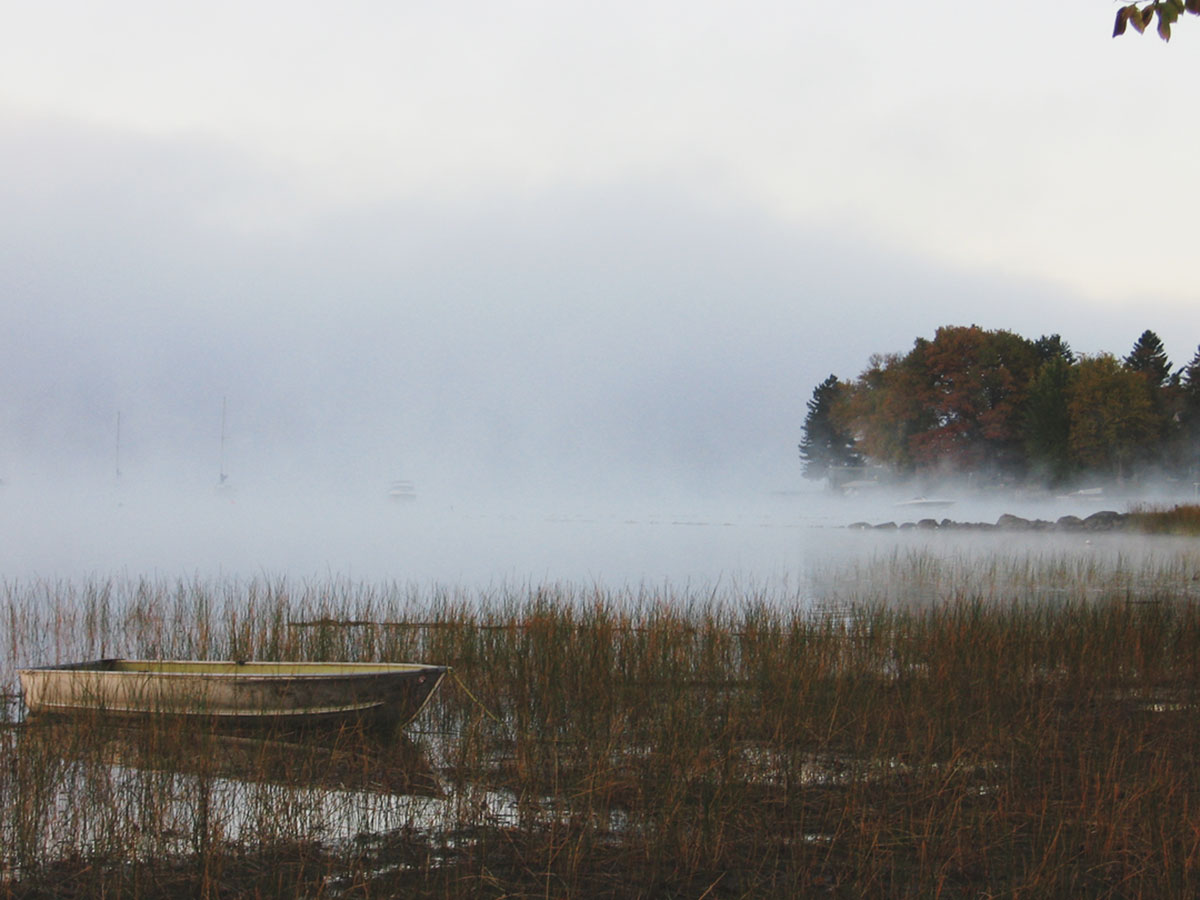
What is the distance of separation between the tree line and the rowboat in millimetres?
60599

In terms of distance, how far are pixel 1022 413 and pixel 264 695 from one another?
67251mm

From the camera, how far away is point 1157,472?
6869 centimetres

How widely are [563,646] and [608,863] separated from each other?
4.95 meters

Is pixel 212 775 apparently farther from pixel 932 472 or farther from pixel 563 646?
pixel 932 472

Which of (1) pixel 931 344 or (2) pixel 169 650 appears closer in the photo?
(2) pixel 169 650

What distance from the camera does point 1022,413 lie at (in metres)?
69.0

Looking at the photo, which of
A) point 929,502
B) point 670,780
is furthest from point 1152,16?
point 929,502

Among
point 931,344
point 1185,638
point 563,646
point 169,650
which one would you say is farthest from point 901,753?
point 931,344

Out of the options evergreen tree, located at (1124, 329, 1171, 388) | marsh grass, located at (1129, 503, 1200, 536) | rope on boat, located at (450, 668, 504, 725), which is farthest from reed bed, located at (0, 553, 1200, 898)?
evergreen tree, located at (1124, 329, 1171, 388)

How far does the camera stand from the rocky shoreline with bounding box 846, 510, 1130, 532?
43781 mm

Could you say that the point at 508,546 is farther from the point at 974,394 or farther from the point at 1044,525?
the point at 974,394

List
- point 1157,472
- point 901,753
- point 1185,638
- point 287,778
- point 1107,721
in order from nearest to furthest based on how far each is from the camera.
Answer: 1. point 287,778
2. point 901,753
3. point 1107,721
4. point 1185,638
5. point 1157,472

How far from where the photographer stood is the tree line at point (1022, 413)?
62.8 metres

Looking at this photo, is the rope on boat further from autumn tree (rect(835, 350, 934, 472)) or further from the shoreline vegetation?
autumn tree (rect(835, 350, 934, 472))
